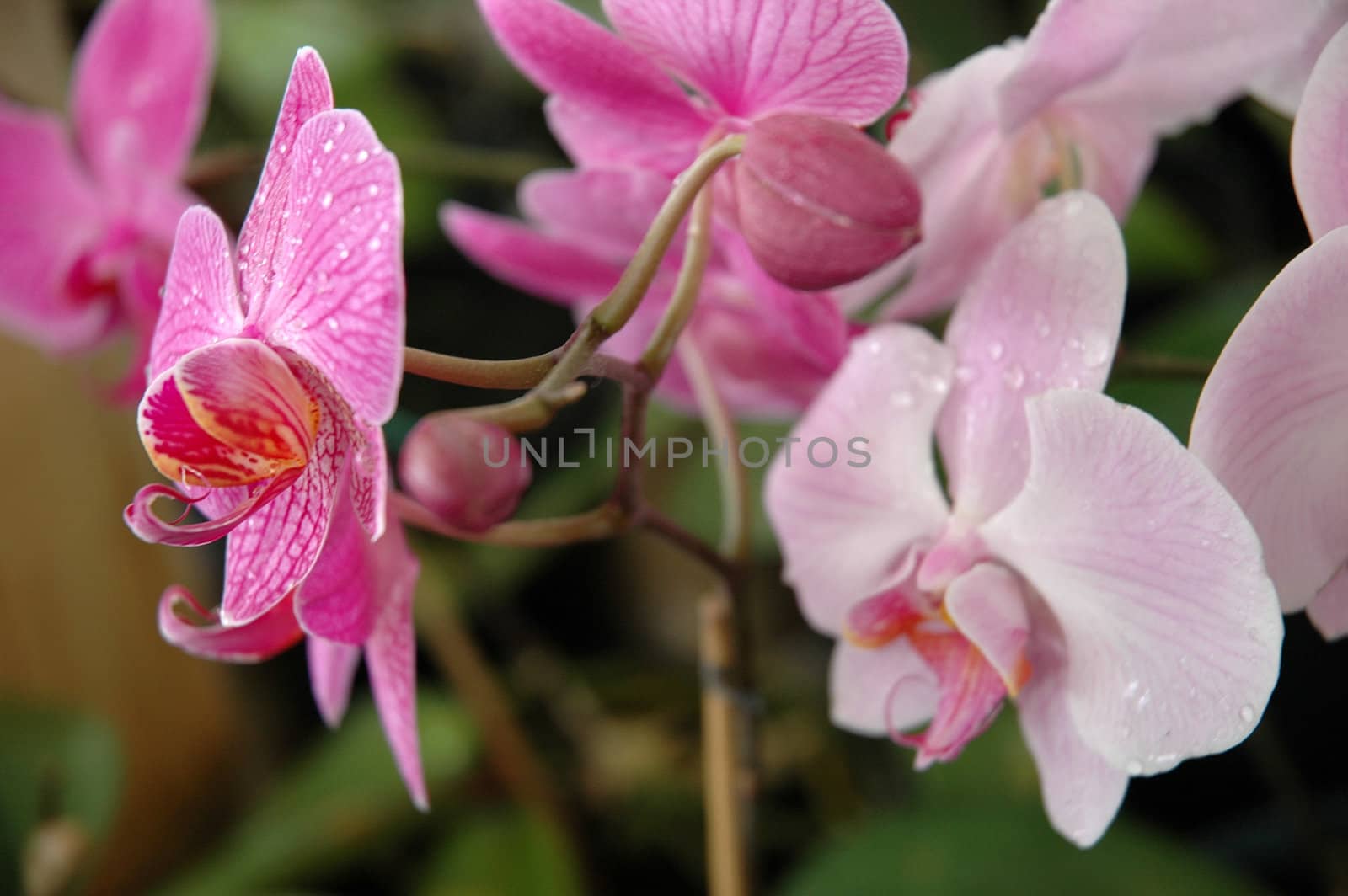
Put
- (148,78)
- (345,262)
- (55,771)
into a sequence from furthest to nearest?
(55,771)
(148,78)
(345,262)

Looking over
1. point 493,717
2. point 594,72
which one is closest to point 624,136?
point 594,72

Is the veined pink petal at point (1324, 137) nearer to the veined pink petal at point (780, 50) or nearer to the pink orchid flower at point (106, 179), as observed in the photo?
the veined pink petal at point (780, 50)

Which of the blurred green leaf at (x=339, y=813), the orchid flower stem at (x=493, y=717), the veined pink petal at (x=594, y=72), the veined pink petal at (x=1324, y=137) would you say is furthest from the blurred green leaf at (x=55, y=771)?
→ the veined pink petal at (x=1324, y=137)

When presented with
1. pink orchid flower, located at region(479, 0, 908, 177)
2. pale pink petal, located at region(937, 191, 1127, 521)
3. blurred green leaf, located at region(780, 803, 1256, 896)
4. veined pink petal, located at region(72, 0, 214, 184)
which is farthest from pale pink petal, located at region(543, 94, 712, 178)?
blurred green leaf, located at region(780, 803, 1256, 896)

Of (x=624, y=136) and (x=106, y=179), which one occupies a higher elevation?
(x=624, y=136)

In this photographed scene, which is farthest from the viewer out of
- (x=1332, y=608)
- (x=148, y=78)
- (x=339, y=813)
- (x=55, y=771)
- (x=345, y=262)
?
(x=339, y=813)

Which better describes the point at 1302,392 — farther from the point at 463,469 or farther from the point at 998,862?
the point at 998,862
